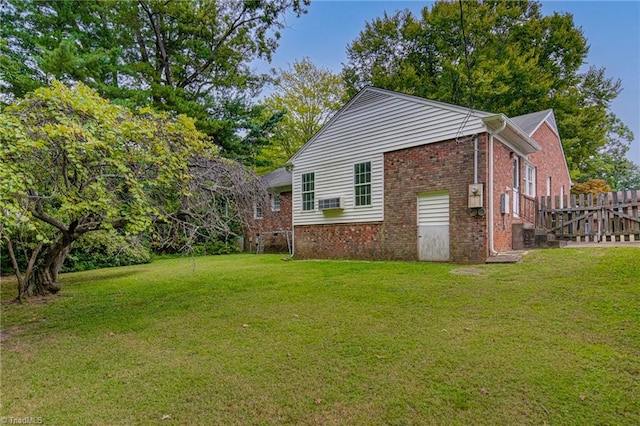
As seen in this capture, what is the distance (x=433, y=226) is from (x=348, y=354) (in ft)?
21.9

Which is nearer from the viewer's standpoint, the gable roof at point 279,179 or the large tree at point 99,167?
the large tree at point 99,167

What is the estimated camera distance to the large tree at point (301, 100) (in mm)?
26328

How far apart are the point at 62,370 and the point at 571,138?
2611 cm

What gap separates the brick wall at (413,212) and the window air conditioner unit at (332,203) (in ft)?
2.31

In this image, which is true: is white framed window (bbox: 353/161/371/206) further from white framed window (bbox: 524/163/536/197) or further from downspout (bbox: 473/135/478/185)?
white framed window (bbox: 524/163/536/197)

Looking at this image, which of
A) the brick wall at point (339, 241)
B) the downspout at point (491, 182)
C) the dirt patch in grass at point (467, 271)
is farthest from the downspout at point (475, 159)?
the brick wall at point (339, 241)

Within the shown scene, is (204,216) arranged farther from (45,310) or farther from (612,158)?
(612,158)

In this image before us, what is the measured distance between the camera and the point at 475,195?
28.2ft

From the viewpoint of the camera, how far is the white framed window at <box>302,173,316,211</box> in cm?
1298

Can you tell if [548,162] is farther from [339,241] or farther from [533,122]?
[339,241]

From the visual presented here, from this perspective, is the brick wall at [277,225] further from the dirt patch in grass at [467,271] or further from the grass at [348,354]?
the grass at [348,354]

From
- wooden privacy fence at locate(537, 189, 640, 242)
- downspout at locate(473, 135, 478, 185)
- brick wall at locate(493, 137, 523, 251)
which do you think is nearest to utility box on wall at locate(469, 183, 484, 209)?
downspout at locate(473, 135, 478, 185)

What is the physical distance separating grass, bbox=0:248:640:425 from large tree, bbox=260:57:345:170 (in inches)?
830

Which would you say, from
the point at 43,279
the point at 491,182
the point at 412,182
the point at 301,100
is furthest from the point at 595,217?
the point at 301,100
